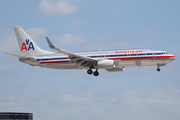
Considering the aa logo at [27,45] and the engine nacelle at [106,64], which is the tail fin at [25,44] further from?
the engine nacelle at [106,64]

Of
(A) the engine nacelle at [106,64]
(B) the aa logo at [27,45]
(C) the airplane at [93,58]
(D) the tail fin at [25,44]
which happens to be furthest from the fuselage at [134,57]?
(B) the aa logo at [27,45]

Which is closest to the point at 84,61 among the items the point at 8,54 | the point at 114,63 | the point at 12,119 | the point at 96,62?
the point at 96,62

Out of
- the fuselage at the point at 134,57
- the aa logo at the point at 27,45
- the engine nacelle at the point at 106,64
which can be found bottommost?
the engine nacelle at the point at 106,64

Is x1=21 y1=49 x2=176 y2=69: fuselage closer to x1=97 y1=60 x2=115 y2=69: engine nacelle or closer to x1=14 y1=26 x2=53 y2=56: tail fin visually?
x1=97 y1=60 x2=115 y2=69: engine nacelle

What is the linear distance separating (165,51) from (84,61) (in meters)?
15.4

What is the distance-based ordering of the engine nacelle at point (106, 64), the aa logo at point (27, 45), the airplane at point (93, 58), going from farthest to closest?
the aa logo at point (27, 45) < the airplane at point (93, 58) < the engine nacelle at point (106, 64)

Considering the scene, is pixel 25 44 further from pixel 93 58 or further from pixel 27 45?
pixel 93 58

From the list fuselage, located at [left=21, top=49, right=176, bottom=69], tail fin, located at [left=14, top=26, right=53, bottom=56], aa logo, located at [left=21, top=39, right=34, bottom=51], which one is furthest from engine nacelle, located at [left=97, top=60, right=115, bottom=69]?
aa logo, located at [left=21, top=39, right=34, bottom=51]

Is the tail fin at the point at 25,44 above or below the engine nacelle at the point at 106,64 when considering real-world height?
above

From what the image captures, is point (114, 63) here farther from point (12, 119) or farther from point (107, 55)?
point (12, 119)

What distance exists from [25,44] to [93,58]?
16.9m

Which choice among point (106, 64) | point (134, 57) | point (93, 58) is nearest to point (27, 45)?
point (93, 58)

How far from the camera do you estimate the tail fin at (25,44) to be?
62375 mm

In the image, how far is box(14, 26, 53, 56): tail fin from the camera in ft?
205
